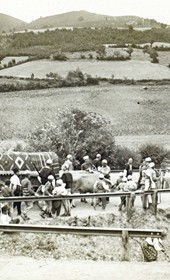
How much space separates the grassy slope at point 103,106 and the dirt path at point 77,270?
4325cm

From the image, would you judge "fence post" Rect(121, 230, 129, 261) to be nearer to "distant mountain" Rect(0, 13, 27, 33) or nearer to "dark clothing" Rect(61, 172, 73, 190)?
"dark clothing" Rect(61, 172, 73, 190)

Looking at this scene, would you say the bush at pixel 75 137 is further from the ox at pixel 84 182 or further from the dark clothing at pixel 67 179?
the dark clothing at pixel 67 179

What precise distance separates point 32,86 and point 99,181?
4691 cm

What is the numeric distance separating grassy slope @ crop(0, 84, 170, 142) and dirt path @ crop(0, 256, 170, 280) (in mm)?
43253

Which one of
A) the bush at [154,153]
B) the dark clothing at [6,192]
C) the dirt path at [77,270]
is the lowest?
the bush at [154,153]

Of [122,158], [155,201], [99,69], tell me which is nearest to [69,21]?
[99,69]

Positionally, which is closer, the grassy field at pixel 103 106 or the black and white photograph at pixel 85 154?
the black and white photograph at pixel 85 154

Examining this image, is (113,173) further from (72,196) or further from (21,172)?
(72,196)

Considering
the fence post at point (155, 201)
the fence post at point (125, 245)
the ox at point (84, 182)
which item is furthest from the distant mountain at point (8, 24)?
the fence post at point (125, 245)

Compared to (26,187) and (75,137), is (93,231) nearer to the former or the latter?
(26,187)

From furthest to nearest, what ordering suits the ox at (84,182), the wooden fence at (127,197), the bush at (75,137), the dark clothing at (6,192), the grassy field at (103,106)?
1. the grassy field at (103,106)
2. the bush at (75,137)
3. the ox at (84,182)
4. the dark clothing at (6,192)
5. the wooden fence at (127,197)

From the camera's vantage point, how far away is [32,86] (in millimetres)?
63312

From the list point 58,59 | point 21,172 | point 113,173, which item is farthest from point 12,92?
point 21,172

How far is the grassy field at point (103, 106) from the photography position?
179 ft
